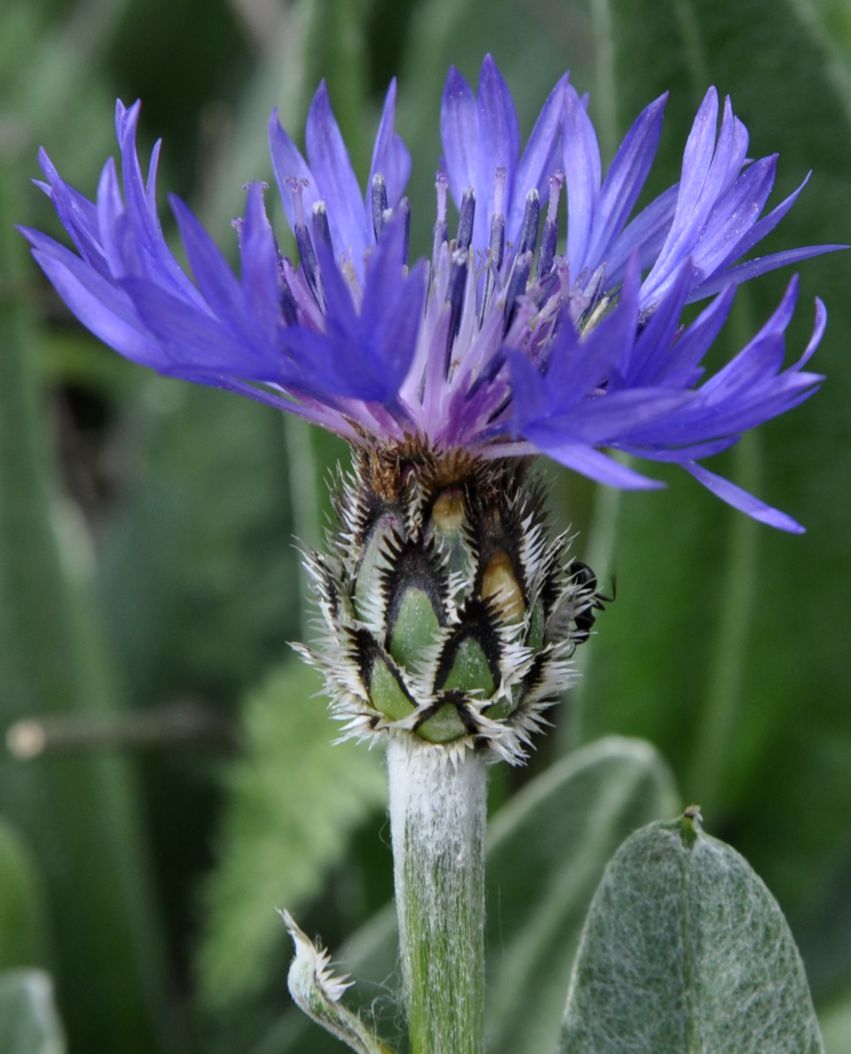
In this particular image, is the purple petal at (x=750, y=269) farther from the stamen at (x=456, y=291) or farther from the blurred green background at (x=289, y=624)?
the blurred green background at (x=289, y=624)

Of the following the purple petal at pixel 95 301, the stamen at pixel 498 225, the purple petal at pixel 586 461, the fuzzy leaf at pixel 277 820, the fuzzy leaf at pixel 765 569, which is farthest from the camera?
the fuzzy leaf at pixel 277 820

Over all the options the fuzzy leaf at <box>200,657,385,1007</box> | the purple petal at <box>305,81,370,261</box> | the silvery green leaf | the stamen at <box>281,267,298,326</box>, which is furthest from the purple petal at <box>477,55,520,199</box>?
the fuzzy leaf at <box>200,657,385,1007</box>

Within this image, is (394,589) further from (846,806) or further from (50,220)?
(50,220)

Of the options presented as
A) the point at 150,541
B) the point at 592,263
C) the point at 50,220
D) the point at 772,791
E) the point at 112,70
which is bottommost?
the point at 772,791

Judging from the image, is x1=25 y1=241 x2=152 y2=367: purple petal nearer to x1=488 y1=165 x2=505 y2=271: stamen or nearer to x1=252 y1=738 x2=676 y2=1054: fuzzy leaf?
x1=488 y1=165 x2=505 y2=271: stamen

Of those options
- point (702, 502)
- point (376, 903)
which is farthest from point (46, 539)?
point (702, 502)

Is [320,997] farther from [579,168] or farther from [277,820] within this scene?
[277,820]

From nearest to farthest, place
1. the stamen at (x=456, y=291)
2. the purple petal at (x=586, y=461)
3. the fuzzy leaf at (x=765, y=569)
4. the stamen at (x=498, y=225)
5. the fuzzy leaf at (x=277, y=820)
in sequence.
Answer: the purple petal at (x=586, y=461) < the stamen at (x=456, y=291) < the stamen at (x=498, y=225) < the fuzzy leaf at (x=765, y=569) < the fuzzy leaf at (x=277, y=820)

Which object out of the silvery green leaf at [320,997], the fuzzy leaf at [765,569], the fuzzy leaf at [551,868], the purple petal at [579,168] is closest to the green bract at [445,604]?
the silvery green leaf at [320,997]
